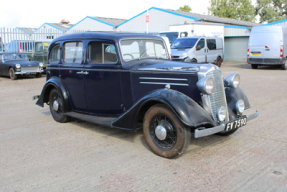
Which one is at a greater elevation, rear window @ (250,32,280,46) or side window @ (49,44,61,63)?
rear window @ (250,32,280,46)

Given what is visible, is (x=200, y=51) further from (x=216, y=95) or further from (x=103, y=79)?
(x=216, y=95)

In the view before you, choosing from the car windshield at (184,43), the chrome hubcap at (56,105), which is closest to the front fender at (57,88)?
the chrome hubcap at (56,105)

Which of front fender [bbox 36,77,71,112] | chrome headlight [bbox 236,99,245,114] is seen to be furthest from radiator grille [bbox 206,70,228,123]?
front fender [bbox 36,77,71,112]

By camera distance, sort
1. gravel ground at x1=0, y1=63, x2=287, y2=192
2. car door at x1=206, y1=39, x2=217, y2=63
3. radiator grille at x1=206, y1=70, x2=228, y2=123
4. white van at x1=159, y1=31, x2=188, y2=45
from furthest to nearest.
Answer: white van at x1=159, y1=31, x2=188, y2=45 → car door at x1=206, y1=39, x2=217, y2=63 → radiator grille at x1=206, y1=70, x2=228, y2=123 → gravel ground at x1=0, y1=63, x2=287, y2=192

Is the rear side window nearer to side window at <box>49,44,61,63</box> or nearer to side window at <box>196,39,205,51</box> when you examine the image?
side window at <box>49,44,61,63</box>

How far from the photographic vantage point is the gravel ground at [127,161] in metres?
3.34

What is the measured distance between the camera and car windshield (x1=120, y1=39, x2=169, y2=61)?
5008 mm

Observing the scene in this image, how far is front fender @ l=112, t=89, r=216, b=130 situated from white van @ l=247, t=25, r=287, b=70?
45.6 ft

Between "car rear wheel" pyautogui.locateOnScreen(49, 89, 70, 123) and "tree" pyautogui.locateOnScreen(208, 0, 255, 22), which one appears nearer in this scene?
"car rear wheel" pyautogui.locateOnScreen(49, 89, 70, 123)

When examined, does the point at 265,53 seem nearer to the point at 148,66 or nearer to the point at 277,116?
the point at 277,116

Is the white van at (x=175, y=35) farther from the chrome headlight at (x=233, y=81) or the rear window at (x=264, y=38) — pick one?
the chrome headlight at (x=233, y=81)

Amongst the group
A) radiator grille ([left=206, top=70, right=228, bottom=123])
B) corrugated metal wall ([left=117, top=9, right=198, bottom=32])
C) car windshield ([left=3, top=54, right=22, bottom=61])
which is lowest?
radiator grille ([left=206, top=70, right=228, bottom=123])

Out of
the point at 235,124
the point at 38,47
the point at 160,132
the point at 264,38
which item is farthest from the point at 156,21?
the point at 160,132

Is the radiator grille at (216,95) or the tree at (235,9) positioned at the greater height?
the tree at (235,9)
